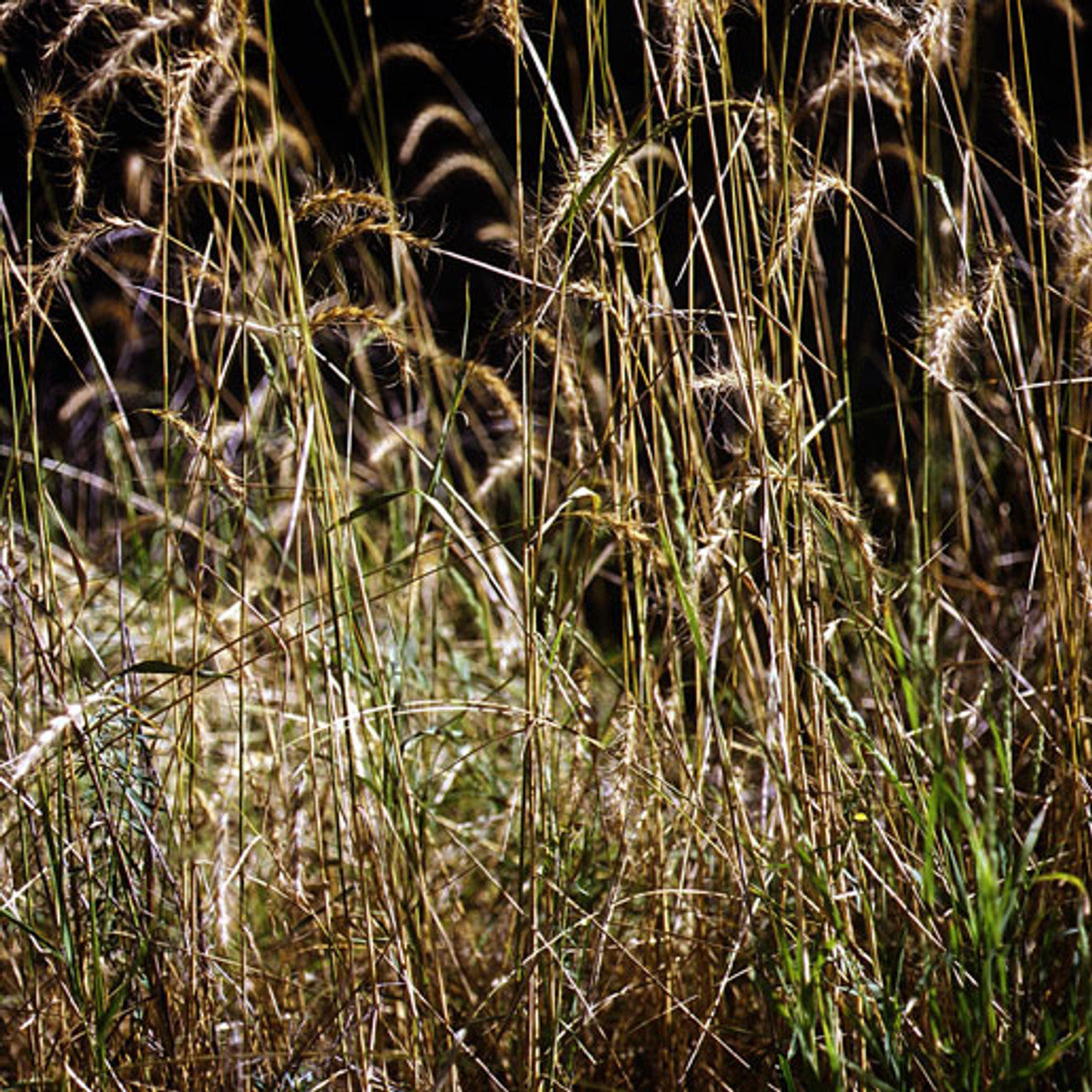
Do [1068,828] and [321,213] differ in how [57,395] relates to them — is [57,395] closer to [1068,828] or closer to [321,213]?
[321,213]

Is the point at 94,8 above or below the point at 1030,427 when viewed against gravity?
above

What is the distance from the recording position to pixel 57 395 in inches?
140

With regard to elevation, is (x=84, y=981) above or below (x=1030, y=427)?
below

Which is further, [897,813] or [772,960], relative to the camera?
[897,813]

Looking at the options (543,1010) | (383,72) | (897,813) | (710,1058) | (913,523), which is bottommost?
(710,1058)

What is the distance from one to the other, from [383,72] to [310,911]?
2.31 meters

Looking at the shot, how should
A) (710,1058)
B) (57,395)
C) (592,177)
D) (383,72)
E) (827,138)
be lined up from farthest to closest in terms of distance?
(57,395)
(383,72)
(827,138)
(710,1058)
(592,177)

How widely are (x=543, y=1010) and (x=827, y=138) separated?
6.54 feet

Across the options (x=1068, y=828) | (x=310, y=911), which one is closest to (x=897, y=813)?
(x=1068, y=828)

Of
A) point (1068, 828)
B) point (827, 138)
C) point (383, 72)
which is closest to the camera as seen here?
point (1068, 828)

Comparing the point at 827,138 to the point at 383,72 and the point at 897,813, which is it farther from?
the point at 897,813

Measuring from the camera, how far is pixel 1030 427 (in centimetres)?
119

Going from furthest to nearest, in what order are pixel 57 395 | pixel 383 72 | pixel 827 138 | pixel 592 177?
1. pixel 57 395
2. pixel 383 72
3. pixel 827 138
4. pixel 592 177

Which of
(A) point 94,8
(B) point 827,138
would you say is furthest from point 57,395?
(A) point 94,8
